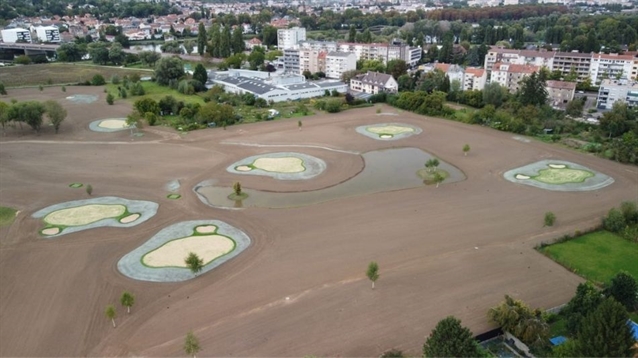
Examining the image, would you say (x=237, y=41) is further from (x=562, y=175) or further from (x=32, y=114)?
(x=562, y=175)

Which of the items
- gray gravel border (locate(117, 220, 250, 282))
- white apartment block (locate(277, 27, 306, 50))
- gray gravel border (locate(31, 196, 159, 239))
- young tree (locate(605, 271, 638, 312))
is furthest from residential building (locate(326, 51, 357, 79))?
young tree (locate(605, 271, 638, 312))

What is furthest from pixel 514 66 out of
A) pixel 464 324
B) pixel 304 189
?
pixel 464 324

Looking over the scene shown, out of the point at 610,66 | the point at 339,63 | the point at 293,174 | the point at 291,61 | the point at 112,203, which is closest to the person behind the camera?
the point at 112,203

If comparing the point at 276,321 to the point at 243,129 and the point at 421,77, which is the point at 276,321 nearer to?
the point at 243,129

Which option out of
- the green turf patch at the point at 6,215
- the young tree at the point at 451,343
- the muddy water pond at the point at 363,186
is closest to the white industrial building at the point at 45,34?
the green turf patch at the point at 6,215

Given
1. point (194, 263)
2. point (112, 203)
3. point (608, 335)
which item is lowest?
point (112, 203)

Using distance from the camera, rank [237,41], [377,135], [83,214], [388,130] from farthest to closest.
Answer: [237,41] → [388,130] → [377,135] → [83,214]

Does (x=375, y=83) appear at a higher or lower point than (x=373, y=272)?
higher

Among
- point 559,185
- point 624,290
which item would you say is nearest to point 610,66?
point 559,185
